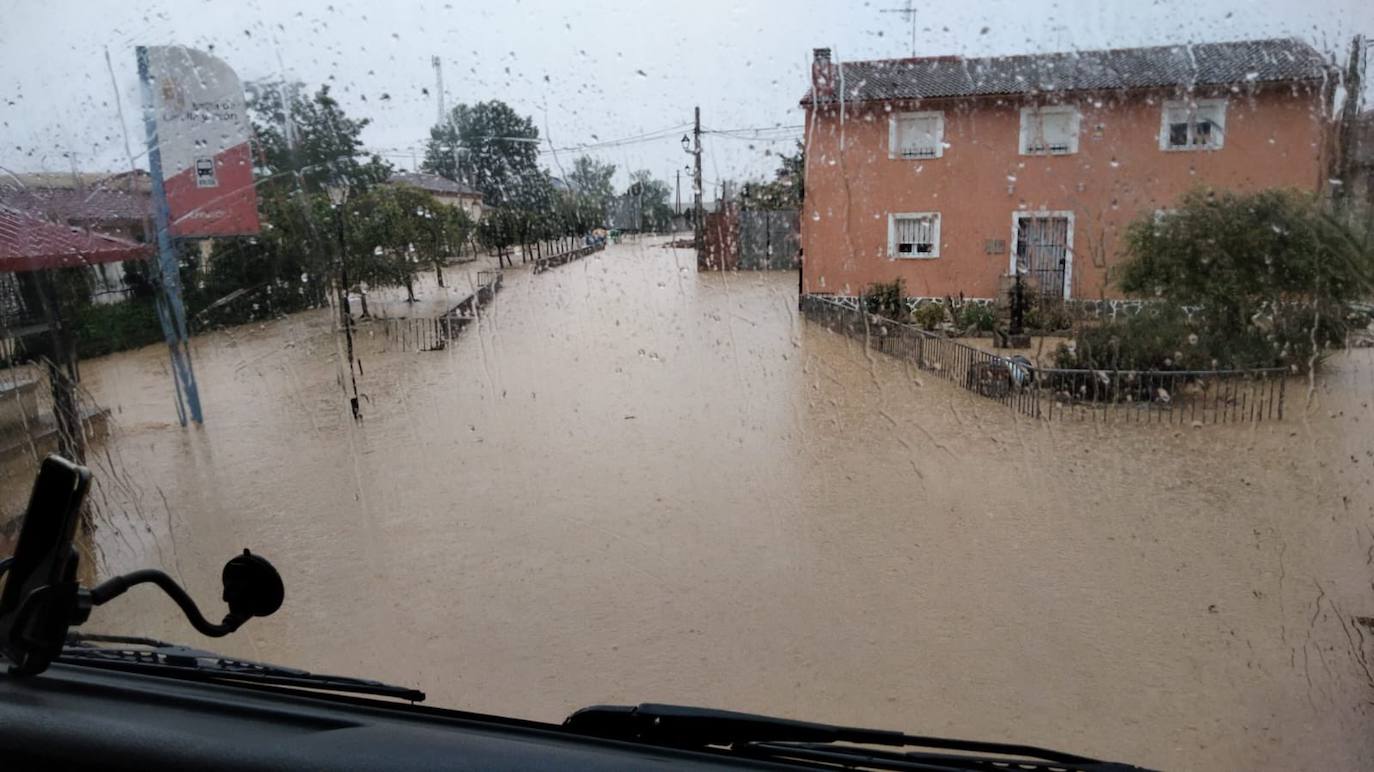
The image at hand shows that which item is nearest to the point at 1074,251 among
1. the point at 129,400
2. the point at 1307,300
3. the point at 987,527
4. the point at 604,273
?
the point at 1307,300

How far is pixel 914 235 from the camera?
2.92 m

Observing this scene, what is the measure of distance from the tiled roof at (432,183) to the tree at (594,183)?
0.39 meters

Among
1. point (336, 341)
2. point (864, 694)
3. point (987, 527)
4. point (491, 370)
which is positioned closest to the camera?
point (864, 694)

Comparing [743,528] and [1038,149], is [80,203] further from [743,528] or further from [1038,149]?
[1038,149]

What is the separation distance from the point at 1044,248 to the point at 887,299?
98cm

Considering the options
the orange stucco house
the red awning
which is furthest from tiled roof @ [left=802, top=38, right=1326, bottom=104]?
the red awning

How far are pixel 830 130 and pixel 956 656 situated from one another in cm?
179

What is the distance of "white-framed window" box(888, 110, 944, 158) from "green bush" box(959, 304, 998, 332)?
578 millimetres

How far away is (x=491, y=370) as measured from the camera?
5.04 meters

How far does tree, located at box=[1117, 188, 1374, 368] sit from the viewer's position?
2.02 m

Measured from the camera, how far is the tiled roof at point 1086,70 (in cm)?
198

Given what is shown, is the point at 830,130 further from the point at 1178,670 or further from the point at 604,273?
the point at 1178,670

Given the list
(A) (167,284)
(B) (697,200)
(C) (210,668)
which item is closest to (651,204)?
(B) (697,200)

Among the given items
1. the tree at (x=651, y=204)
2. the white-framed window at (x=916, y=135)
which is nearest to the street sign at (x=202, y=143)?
the tree at (x=651, y=204)
